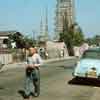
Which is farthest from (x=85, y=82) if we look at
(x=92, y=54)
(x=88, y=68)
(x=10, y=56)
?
(x=10, y=56)

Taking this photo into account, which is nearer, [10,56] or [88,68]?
[88,68]

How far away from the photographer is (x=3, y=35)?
60.7m

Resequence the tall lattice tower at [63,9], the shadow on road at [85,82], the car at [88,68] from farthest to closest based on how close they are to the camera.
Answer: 1. the tall lattice tower at [63,9]
2. the shadow on road at [85,82]
3. the car at [88,68]

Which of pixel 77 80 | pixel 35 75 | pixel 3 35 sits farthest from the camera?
pixel 3 35

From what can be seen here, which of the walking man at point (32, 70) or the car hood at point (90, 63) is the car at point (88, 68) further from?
the walking man at point (32, 70)

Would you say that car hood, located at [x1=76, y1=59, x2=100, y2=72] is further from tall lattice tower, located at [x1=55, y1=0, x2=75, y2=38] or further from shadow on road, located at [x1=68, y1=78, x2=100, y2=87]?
tall lattice tower, located at [x1=55, y1=0, x2=75, y2=38]

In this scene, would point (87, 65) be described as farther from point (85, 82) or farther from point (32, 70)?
point (32, 70)

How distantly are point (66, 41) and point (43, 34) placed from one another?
786 inches

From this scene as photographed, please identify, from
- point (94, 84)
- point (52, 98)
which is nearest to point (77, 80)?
point (94, 84)

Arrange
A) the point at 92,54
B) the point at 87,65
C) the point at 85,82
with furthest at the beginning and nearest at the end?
the point at 92,54 → the point at 85,82 → the point at 87,65

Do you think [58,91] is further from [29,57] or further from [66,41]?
[66,41]

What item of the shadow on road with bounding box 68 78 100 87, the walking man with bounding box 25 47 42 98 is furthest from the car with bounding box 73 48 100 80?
the walking man with bounding box 25 47 42 98

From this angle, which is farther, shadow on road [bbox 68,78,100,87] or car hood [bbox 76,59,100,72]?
shadow on road [bbox 68,78,100,87]

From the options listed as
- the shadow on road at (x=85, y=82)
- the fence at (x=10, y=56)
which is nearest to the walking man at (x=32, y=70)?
the shadow on road at (x=85, y=82)
